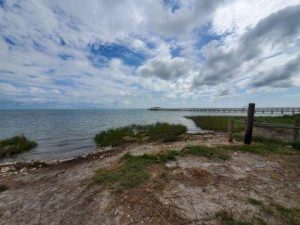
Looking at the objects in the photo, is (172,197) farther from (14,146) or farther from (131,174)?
(14,146)

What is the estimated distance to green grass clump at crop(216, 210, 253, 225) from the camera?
3.85 meters

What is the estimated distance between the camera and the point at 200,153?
29.4 ft

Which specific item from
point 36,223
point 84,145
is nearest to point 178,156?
point 36,223

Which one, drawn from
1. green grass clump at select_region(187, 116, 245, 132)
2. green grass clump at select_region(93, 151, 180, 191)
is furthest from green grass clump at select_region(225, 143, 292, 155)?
green grass clump at select_region(187, 116, 245, 132)

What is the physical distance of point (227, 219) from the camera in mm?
3990

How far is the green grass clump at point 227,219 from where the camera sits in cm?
385

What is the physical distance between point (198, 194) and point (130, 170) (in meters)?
2.82

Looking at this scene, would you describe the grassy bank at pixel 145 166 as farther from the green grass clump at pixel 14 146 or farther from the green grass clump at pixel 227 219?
the green grass clump at pixel 14 146

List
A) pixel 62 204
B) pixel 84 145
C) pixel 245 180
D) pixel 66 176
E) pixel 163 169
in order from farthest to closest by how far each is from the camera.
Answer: pixel 84 145
pixel 66 176
pixel 163 169
pixel 245 180
pixel 62 204

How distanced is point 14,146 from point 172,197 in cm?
1678

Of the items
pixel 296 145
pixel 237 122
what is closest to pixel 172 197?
pixel 296 145

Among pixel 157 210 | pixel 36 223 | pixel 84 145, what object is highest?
pixel 157 210

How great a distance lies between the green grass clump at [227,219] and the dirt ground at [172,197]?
0.28ft

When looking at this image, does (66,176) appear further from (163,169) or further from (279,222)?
(279,222)
